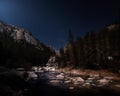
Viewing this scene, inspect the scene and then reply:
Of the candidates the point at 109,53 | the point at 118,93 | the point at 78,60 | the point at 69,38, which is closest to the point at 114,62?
the point at 109,53

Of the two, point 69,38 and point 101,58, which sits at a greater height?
point 69,38

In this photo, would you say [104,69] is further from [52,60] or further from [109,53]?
[52,60]

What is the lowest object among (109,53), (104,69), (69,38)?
(104,69)

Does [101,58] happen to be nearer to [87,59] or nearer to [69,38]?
[87,59]

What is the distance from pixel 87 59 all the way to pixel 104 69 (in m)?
15.9

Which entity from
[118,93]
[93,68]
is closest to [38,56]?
[93,68]

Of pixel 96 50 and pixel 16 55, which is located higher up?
pixel 16 55

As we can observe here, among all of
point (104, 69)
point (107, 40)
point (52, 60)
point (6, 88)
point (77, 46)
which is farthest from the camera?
point (52, 60)

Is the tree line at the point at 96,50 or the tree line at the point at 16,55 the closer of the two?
the tree line at the point at 96,50

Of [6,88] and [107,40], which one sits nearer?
[6,88]

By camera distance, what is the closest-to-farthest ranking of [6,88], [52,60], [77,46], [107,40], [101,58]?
[6,88], [101,58], [107,40], [77,46], [52,60]

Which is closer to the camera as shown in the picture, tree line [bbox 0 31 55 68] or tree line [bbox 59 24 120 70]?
tree line [bbox 59 24 120 70]

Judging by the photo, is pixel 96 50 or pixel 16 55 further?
pixel 16 55

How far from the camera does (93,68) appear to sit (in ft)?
286
